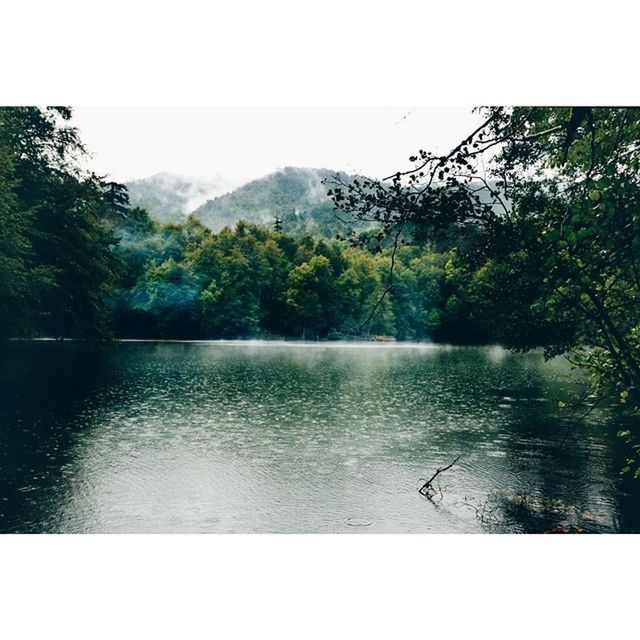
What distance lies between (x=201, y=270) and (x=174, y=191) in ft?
3.16

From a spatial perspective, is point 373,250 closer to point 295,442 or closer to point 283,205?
point 283,205

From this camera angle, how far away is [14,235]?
5.66m

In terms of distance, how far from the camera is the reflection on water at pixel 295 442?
14.7 feet

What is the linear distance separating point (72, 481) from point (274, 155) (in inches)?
135

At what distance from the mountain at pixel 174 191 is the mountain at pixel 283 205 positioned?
80 millimetres

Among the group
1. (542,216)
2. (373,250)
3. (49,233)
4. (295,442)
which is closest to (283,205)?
(373,250)

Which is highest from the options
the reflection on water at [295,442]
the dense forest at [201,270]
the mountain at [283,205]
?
the mountain at [283,205]

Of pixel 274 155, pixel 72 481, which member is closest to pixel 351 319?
pixel 274 155

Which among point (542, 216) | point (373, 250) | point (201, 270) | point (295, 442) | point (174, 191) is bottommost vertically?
point (295, 442)

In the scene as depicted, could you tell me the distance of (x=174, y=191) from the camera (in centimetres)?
490

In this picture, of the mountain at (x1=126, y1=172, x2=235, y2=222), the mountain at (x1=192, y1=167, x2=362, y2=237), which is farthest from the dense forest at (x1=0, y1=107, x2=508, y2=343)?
the mountain at (x1=126, y1=172, x2=235, y2=222)

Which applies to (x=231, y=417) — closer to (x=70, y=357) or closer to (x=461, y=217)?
(x=70, y=357)

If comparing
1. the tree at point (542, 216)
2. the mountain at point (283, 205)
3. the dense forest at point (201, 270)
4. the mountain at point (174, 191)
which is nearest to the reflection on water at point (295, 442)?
the dense forest at point (201, 270)

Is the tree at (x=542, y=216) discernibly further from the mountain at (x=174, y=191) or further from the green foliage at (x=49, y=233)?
the green foliage at (x=49, y=233)
